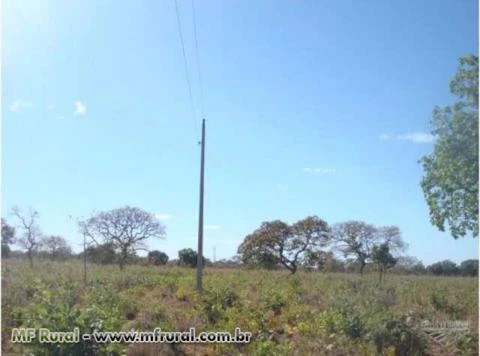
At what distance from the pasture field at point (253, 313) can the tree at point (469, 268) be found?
0.15m

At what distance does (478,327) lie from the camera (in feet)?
22.3

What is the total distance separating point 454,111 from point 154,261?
1187 centimetres

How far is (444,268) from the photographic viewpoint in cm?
1277

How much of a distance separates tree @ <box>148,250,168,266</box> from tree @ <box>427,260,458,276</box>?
9.22 metres

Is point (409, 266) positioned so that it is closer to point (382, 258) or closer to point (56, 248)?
point (382, 258)

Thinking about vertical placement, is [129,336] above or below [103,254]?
below

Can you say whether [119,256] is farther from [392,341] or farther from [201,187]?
[392,341]

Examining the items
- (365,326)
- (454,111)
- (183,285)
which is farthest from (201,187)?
(454,111)

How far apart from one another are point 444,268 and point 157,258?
32.8 feet

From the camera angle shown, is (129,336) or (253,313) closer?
(129,336)

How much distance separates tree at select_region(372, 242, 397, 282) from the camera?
45.4 feet

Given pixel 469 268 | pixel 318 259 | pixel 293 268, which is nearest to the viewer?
pixel 469 268

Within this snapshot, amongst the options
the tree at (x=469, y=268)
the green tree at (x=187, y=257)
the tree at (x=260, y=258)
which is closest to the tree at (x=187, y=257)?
the green tree at (x=187, y=257)

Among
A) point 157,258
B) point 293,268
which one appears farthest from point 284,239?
point 157,258
